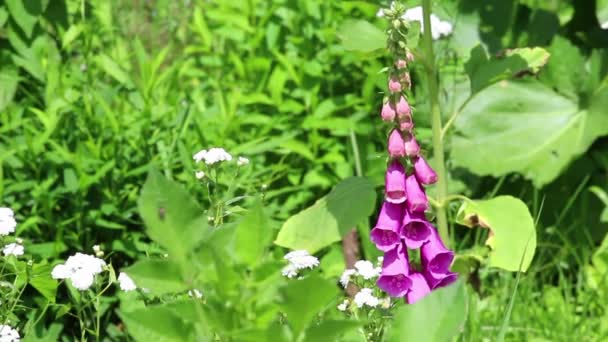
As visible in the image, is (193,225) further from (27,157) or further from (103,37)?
(103,37)

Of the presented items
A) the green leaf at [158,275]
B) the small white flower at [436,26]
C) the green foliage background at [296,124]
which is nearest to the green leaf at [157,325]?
the green leaf at [158,275]

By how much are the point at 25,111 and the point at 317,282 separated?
6.57 ft

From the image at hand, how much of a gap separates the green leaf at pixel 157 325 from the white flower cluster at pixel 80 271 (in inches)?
18.9

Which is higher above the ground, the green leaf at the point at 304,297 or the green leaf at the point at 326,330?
the green leaf at the point at 304,297

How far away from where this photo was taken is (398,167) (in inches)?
62.4

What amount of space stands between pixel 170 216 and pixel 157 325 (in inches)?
5.0

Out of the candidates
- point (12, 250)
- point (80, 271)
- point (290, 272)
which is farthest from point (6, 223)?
point (290, 272)

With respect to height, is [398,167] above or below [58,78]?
above

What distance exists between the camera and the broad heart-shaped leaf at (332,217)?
5.57 feet

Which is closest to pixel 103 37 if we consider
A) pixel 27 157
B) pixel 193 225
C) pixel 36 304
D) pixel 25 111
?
pixel 25 111

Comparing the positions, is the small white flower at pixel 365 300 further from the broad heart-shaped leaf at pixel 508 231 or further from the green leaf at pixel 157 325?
the green leaf at pixel 157 325

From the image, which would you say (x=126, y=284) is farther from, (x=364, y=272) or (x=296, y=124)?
(x=296, y=124)

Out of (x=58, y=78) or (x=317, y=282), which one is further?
(x=58, y=78)

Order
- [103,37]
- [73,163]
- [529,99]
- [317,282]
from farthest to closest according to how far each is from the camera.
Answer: [103,37] → [529,99] → [73,163] → [317,282]
